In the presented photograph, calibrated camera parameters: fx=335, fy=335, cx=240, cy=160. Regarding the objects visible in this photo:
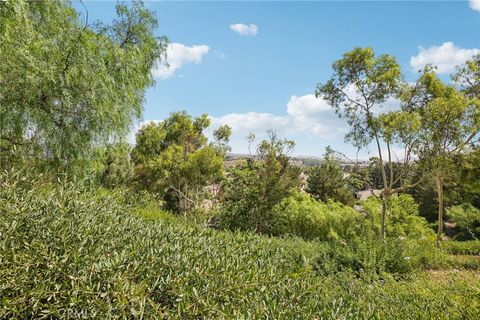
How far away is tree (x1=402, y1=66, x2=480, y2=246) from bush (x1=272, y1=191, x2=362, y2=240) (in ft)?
12.0

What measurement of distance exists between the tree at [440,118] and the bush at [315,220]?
12.0 ft

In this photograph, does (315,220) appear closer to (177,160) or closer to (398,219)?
(398,219)

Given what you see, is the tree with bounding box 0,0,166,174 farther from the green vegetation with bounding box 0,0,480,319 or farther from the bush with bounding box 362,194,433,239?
the bush with bounding box 362,194,433,239

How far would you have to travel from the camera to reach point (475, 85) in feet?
41.8

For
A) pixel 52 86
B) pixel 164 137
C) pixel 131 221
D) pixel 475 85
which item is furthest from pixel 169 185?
pixel 131 221

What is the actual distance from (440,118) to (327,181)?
11.8m

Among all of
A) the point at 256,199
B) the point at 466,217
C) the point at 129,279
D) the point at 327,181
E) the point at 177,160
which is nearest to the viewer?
the point at 129,279

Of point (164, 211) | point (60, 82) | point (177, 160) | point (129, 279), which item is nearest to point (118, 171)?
point (177, 160)

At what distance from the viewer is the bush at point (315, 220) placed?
42.5 ft

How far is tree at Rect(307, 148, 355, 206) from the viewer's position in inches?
890

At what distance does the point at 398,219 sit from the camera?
48.7 ft

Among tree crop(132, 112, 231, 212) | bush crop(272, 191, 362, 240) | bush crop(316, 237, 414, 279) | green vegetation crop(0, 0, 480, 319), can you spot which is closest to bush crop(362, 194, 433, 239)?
green vegetation crop(0, 0, 480, 319)

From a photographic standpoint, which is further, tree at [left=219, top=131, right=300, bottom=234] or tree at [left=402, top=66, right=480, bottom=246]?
tree at [left=219, top=131, right=300, bottom=234]

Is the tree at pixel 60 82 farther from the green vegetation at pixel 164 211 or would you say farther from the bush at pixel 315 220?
the bush at pixel 315 220
